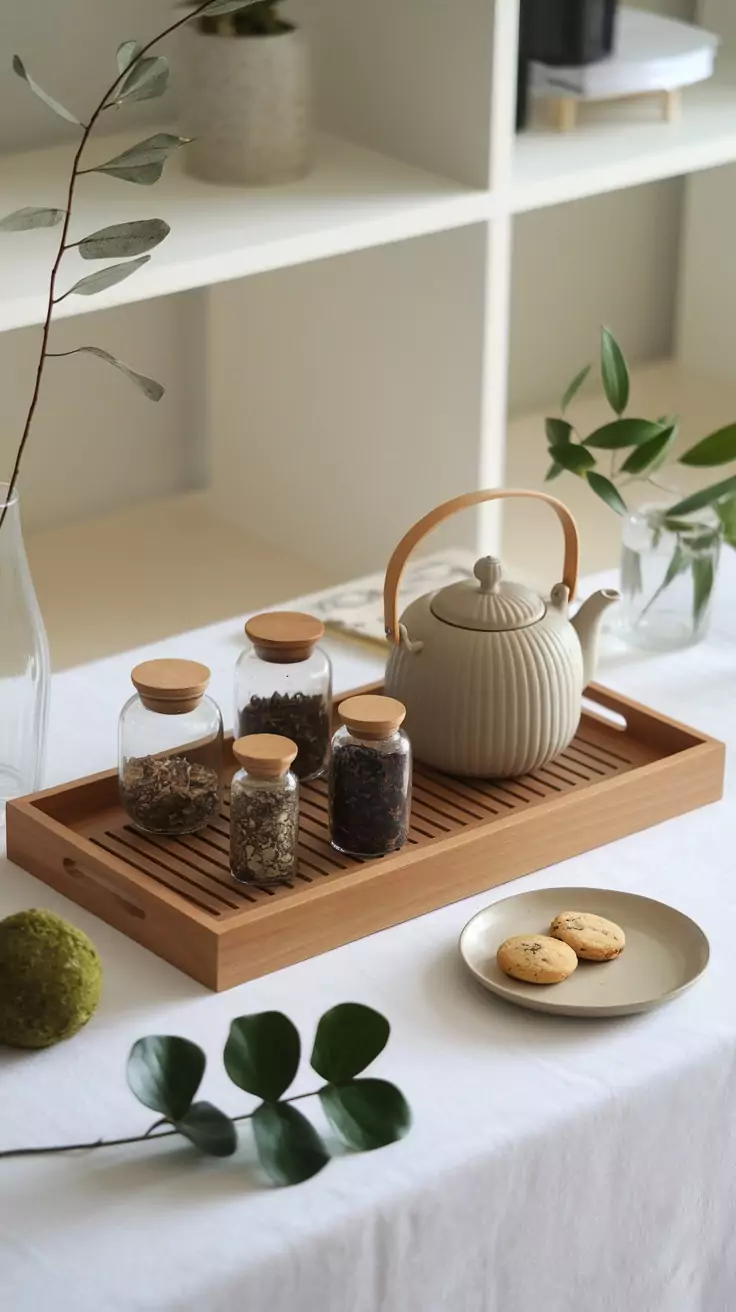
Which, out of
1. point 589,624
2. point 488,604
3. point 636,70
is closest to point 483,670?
point 488,604

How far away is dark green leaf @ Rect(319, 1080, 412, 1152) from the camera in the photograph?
997 millimetres

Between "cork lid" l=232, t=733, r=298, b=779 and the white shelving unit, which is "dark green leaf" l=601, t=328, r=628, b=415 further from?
"cork lid" l=232, t=733, r=298, b=779

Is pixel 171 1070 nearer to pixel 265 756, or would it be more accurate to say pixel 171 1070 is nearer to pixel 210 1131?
pixel 210 1131

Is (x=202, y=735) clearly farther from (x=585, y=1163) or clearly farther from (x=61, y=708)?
(x=585, y=1163)

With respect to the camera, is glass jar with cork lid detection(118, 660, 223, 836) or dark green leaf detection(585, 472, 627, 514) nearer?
glass jar with cork lid detection(118, 660, 223, 836)

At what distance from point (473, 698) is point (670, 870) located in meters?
0.17

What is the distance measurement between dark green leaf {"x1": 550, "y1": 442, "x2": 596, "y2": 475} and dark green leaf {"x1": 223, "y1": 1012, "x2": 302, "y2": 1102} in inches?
31.0

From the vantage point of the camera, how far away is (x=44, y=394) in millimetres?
2293

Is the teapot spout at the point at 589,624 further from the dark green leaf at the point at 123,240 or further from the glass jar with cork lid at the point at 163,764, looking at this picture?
the dark green leaf at the point at 123,240

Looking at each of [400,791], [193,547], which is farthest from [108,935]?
[193,547]

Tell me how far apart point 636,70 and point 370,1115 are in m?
1.45

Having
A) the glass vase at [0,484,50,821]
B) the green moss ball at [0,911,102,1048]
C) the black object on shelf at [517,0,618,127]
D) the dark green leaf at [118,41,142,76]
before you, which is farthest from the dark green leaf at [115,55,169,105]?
the black object on shelf at [517,0,618,127]

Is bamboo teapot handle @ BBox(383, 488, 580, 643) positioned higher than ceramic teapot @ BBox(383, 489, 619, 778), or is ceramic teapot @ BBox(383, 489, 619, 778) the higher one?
bamboo teapot handle @ BBox(383, 488, 580, 643)

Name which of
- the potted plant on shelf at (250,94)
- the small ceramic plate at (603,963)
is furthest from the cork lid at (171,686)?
the potted plant on shelf at (250,94)
